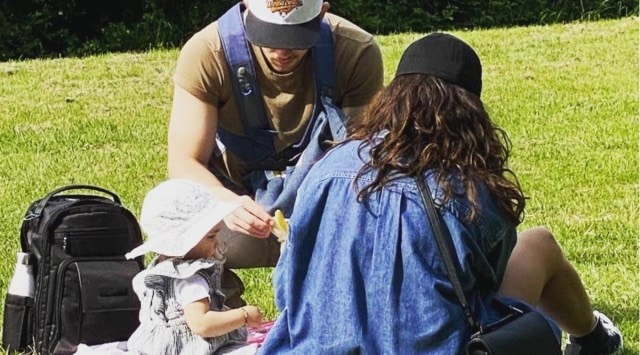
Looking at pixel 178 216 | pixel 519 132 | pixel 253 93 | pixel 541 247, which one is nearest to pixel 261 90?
pixel 253 93

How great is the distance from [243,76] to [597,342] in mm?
1445

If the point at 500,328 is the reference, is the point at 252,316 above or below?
below

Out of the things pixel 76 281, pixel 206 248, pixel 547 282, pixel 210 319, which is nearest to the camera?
pixel 210 319

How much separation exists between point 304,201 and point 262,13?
1195 mm

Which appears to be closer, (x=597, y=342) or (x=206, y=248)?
(x=206, y=248)

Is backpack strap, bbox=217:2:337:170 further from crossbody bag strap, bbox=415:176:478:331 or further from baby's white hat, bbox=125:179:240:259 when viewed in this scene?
crossbody bag strap, bbox=415:176:478:331

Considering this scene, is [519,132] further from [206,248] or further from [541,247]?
[206,248]

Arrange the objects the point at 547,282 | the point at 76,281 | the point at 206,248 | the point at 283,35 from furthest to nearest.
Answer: the point at 76,281 < the point at 283,35 < the point at 547,282 < the point at 206,248

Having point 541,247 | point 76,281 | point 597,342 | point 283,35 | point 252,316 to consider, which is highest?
point 283,35

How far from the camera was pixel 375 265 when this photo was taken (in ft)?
9.39

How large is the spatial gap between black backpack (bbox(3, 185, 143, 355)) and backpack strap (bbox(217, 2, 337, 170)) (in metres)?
0.46

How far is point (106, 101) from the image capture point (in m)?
9.93

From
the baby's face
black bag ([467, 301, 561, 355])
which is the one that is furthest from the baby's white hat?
black bag ([467, 301, 561, 355])

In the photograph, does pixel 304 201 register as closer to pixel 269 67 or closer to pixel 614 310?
pixel 269 67
